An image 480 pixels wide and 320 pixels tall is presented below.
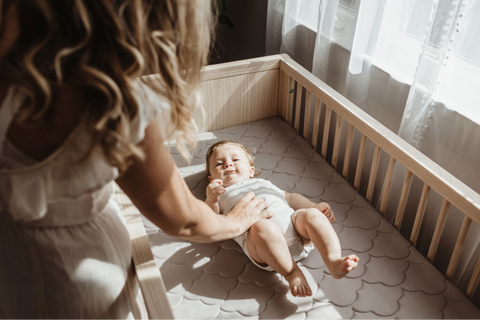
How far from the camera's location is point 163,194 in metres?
0.54

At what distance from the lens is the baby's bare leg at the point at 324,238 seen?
0.95 meters

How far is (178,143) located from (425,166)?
0.68 meters

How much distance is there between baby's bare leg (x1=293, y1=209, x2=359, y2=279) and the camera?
95cm

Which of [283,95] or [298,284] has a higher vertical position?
[283,95]

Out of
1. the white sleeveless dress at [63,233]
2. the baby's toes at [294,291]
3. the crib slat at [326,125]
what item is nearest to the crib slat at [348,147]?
the crib slat at [326,125]

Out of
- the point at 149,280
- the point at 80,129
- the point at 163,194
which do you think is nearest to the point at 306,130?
the point at 149,280

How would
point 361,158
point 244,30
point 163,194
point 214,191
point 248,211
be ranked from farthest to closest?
point 244,30 → point 361,158 → point 214,191 → point 248,211 → point 163,194

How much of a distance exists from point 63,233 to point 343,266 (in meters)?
0.64

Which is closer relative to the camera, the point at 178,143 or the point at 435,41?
the point at 178,143

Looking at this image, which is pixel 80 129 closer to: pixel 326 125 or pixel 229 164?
Answer: pixel 229 164

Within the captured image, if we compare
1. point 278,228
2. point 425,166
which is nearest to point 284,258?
point 278,228

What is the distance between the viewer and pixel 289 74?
1550 mm

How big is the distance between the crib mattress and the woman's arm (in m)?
0.33

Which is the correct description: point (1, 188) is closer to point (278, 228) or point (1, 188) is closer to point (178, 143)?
point (178, 143)
